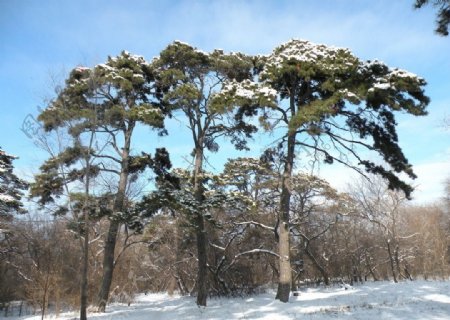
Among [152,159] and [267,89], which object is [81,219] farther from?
[267,89]

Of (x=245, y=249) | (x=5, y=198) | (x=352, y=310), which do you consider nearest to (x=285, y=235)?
(x=352, y=310)

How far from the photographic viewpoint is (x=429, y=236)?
34.4 meters

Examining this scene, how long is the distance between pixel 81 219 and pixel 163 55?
8.17 meters

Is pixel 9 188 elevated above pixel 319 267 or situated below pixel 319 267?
above

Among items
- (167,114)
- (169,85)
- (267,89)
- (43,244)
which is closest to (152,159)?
(167,114)

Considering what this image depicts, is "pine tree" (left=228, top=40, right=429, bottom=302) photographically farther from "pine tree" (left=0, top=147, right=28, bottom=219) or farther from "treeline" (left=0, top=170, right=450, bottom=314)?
"pine tree" (left=0, top=147, right=28, bottom=219)

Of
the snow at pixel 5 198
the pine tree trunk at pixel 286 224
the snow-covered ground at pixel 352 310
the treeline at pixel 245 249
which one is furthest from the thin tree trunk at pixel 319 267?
the snow at pixel 5 198

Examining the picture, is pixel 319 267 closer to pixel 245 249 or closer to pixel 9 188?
pixel 245 249

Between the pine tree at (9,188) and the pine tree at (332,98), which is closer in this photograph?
the pine tree at (332,98)

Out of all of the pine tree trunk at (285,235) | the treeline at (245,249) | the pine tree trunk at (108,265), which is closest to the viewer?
the pine tree trunk at (285,235)

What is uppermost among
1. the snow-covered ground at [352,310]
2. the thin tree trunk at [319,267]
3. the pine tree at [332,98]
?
the pine tree at [332,98]

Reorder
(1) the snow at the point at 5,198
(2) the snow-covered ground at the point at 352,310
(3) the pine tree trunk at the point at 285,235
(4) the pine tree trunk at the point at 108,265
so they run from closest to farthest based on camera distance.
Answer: (2) the snow-covered ground at the point at 352,310 < (3) the pine tree trunk at the point at 285,235 < (4) the pine tree trunk at the point at 108,265 < (1) the snow at the point at 5,198

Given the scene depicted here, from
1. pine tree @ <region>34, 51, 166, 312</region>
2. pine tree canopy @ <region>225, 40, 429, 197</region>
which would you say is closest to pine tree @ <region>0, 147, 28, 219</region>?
pine tree @ <region>34, 51, 166, 312</region>

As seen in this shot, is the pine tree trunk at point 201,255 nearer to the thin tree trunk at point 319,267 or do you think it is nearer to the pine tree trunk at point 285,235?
the pine tree trunk at point 285,235
